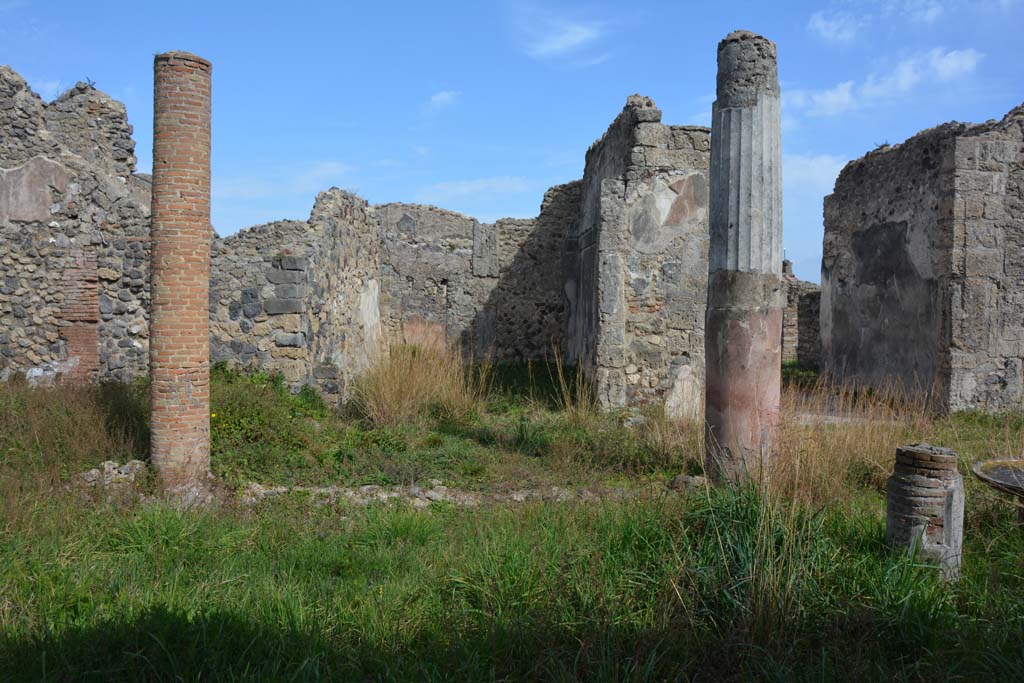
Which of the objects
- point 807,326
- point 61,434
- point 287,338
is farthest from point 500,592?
point 807,326

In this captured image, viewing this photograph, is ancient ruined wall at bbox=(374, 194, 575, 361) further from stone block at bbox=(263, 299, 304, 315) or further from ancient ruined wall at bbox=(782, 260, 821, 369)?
ancient ruined wall at bbox=(782, 260, 821, 369)

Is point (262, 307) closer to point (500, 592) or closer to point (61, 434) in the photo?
point (61, 434)

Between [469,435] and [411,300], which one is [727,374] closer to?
[469,435]

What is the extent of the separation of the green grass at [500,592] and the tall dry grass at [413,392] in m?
2.86

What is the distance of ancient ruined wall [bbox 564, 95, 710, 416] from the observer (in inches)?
370

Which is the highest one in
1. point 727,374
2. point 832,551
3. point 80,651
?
point 727,374

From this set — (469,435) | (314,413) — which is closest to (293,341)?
(314,413)

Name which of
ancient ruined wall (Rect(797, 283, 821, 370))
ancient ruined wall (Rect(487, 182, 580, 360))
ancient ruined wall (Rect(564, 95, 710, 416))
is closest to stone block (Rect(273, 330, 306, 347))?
ancient ruined wall (Rect(564, 95, 710, 416))

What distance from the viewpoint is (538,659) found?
304cm

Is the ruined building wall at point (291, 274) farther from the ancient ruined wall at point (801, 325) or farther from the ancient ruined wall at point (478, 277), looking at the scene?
the ancient ruined wall at point (801, 325)

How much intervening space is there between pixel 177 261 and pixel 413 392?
330 cm

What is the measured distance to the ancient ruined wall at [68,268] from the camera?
9695 millimetres

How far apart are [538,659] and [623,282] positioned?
22.5ft

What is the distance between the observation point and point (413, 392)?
8.47m
